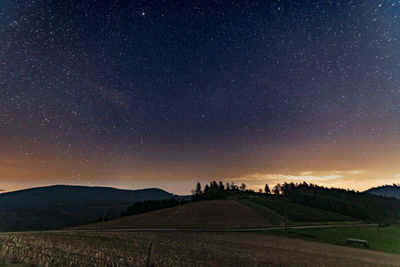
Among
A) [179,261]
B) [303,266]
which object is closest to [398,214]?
[303,266]

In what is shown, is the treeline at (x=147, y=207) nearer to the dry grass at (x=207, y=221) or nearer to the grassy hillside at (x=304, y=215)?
the dry grass at (x=207, y=221)

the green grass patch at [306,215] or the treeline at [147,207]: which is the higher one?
the treeline at [147,207]

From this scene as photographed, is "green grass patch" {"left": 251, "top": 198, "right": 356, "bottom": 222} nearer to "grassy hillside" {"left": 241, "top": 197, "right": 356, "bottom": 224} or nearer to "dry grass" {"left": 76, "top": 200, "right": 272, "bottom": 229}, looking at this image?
"grassy hillside" {"left": 241, "top": 197, "right": 356, "bottom": 224}

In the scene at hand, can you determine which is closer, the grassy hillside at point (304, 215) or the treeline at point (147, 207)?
the grassy hillside at point (304, 215)

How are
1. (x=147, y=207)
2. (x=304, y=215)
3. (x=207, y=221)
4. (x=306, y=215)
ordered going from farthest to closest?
(x=147, y=207) < (x=306, y=215) < (x=304, y=215) < (x=207, y=221)

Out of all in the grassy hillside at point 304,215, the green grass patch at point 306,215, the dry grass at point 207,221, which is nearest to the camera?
the dry grass at point 207,221

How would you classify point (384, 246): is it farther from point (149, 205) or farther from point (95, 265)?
point (149, 205)

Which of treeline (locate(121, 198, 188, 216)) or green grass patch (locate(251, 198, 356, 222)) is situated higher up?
treeline (locate(121, 198, 188, 216))

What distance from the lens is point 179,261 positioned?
2355 centimetres

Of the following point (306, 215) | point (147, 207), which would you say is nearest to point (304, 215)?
point (306, 215)

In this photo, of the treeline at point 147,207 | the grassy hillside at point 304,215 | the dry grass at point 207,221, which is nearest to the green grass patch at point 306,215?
the grassy hillside at point 304,215

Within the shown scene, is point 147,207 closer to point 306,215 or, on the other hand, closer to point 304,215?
point 304,215

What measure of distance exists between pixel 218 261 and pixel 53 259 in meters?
16.8

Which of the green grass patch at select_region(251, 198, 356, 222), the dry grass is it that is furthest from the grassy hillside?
the dry grass
